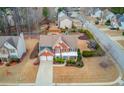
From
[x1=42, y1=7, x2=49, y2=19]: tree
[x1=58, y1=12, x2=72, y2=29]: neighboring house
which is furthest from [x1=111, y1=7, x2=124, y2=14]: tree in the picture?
[x1=42, y1=7, x2=49, y2=19]: tree

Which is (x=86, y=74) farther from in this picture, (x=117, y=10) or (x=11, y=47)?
(x=11, y=47)

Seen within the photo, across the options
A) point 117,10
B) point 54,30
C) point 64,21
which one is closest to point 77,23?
point 64,21

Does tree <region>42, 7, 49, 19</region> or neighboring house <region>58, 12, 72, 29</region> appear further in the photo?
neighboring house <region>58, 12, 72, 29</region>

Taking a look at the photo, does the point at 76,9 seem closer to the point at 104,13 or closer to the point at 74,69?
the point at 104,13

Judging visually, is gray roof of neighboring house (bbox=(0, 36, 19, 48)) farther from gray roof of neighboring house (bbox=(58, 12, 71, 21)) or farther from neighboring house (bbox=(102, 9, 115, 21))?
neighboring house (bbox=(102, 9, 115, 21))
